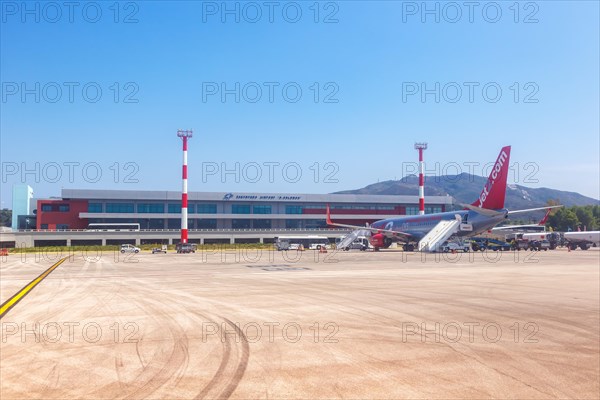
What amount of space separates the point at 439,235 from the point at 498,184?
30.6 ft

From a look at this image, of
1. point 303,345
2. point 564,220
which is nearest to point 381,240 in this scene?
point 303,345

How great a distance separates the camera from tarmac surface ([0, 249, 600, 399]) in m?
8.07

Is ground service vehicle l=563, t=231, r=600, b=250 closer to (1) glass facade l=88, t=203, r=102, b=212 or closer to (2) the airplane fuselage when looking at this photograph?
(2) the airplane fuselage

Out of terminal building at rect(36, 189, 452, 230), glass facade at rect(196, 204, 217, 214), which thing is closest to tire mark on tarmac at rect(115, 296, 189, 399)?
terminal building at rect(36, 189, 452, 230)

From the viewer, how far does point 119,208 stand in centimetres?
11019

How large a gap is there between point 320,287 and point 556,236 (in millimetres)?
69803

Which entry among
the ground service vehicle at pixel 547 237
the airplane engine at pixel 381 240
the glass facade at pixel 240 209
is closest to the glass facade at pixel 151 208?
the glass facade at pixel 240 209

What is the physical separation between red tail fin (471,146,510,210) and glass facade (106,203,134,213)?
79796 mm

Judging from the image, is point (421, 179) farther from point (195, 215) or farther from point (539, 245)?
point (195, 215)

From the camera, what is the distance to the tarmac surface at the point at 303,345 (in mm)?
8070

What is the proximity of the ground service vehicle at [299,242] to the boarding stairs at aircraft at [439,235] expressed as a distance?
1048 inches

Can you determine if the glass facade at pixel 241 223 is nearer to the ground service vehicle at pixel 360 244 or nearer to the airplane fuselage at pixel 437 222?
the ground service vehicle at pixel 360 244

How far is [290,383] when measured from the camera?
8234 millimetres

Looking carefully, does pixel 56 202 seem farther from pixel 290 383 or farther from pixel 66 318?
pixel 290 383
